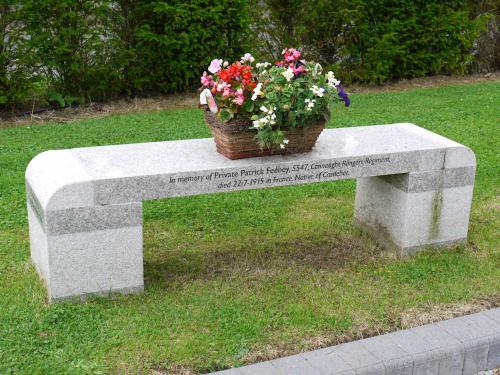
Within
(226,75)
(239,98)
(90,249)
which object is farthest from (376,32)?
(90,249)

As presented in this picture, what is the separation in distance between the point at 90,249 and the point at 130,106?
560 centimetres

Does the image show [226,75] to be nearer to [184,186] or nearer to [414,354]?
[184,186]

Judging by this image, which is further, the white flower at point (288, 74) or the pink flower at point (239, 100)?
the white flower at point (288, 74)

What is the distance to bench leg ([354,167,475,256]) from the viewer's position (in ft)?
17.0

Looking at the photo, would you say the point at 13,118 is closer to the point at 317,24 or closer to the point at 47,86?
the point at 47,86

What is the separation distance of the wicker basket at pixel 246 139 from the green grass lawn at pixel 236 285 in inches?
34.3

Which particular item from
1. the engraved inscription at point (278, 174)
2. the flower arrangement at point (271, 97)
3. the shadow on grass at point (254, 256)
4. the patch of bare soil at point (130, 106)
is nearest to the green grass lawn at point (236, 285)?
the shadow on grass at point (254, 256)

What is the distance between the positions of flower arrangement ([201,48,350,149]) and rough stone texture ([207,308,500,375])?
4.44 ft

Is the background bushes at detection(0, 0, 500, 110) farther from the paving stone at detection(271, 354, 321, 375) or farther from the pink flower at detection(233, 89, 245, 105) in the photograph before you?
the paving stone at detection(271, 354, 321, 375)

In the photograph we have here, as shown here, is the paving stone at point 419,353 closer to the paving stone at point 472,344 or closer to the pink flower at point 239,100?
the paving stone at point 472,344

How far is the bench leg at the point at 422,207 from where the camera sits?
519 cm

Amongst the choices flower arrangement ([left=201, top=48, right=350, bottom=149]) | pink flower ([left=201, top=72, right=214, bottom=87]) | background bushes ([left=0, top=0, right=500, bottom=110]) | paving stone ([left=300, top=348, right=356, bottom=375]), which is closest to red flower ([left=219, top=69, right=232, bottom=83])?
flower arrangement ([left=201, top=48, right=350, bottom=149])

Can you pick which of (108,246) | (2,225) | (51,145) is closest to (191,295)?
(108,246)

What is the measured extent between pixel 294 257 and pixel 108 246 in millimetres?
1482
